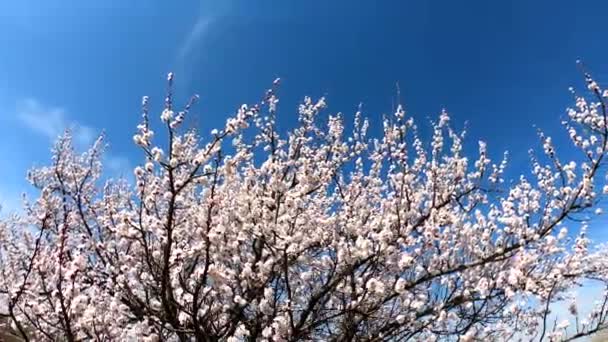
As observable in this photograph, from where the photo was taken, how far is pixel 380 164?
29.1 feet

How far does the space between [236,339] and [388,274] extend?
87.6 inches

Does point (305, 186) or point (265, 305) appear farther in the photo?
point (305, 186)

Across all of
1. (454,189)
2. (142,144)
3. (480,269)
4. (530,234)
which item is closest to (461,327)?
(480,269)

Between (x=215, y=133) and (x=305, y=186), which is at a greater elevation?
(x=305, y=186)

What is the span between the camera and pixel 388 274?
625cm

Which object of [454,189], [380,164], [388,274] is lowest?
[388,274]

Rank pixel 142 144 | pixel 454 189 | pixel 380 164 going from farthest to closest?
1. pixel 380 164
2. pixel 454 189
3. pixel 142 144

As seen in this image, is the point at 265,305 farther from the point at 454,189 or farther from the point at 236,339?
the point at 454,189

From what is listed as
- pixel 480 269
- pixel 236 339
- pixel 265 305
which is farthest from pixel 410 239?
pixel 236 339

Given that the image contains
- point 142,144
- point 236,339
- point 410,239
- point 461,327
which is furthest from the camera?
point 461,327

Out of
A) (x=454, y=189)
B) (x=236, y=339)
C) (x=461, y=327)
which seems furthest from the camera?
(x=454, y=189)

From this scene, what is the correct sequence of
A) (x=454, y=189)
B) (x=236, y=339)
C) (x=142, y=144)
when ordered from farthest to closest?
1. (x=454, y=189)
2. (x=236, y=339)
3. (x=142, y=144)

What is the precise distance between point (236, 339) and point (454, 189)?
3768mm

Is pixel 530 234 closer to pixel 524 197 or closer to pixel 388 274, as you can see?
pixel 524 197
